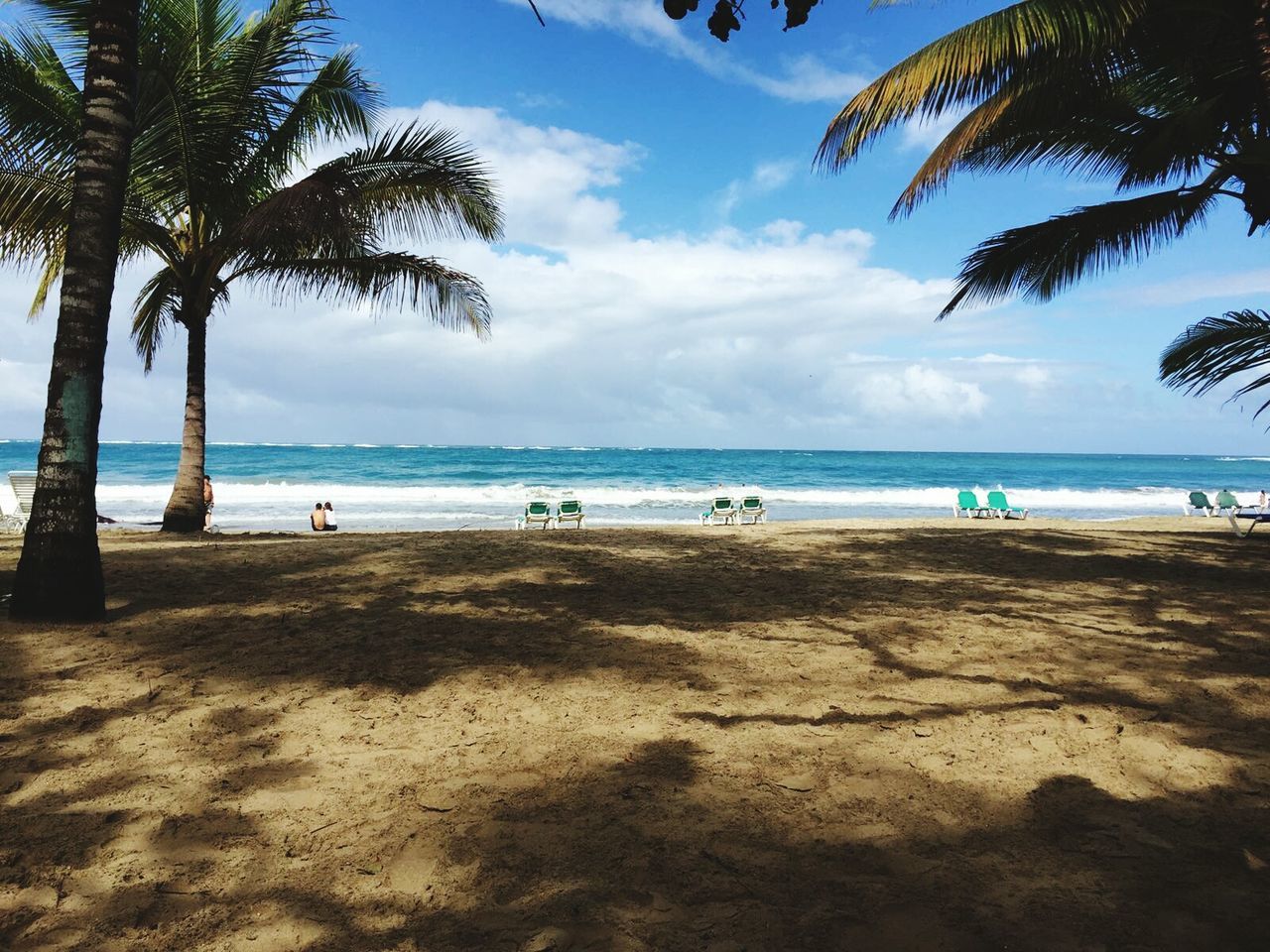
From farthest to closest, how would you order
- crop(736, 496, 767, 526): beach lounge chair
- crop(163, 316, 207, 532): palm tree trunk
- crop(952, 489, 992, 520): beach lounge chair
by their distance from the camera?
crop(952, 489, 992, 520): beach lounge chair, crop(736, 496, 767, 526): beach lounge chair, crop(163, 316, 207, 532): palm tree trunk

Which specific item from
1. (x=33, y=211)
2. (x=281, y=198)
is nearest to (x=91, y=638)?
(x=281, y=198)

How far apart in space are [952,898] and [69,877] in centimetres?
258

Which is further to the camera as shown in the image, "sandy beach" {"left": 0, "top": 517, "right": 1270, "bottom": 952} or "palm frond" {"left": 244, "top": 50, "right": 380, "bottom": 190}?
"palm frond" {"left": 244, "top": 50, "right": 380, "bottom": 190}

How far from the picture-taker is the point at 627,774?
2.72 metres

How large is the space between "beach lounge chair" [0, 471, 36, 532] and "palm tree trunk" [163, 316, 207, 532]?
4.04 m

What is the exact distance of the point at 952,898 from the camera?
6.63 feet

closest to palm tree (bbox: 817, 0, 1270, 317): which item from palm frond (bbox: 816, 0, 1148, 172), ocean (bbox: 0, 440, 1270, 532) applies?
palm frond (bbox: 816, 0, 1148, 172)

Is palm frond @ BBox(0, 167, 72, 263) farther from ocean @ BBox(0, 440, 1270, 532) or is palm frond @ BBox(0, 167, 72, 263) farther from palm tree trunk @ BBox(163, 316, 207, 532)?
ocean @ BBox(0, 440, 1270, 532)

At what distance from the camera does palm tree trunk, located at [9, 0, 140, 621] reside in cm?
418

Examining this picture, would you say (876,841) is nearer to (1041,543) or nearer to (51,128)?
(1041,543)

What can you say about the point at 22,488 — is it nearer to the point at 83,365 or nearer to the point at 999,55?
the point at 83,365

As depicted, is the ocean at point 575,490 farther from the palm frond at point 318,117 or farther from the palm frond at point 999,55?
the palm frond at point 999,55

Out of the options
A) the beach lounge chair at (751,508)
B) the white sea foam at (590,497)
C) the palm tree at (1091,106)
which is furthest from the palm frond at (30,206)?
the white sea foam at (590,497)

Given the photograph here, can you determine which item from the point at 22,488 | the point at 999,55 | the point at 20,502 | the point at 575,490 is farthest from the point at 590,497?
the point at 999,55
